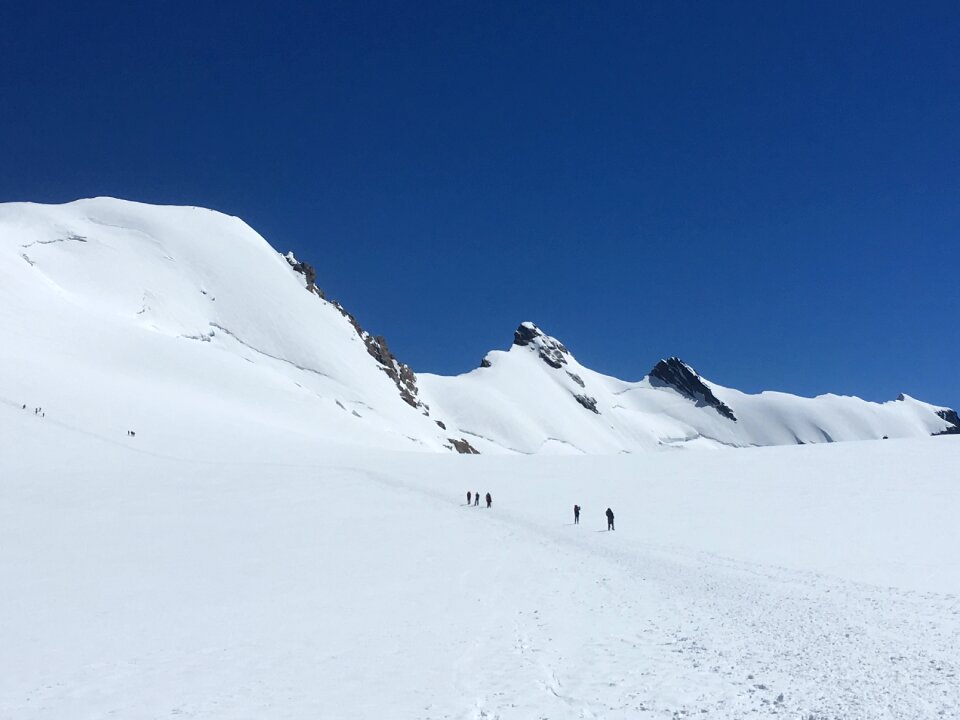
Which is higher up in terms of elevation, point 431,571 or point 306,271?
point 306,271

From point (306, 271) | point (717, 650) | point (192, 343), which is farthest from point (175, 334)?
point (717, 650)

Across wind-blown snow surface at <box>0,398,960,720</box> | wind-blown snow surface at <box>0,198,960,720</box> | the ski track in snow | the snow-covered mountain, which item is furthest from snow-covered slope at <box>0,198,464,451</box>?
the ski track in snow

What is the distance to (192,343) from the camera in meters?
72.2

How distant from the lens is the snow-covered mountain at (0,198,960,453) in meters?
48.8

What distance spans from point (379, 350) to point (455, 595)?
113714 millimetres

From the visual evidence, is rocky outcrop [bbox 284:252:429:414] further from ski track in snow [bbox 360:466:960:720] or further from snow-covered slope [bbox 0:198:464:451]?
ski track in snow [bbox 360:466:960:720]

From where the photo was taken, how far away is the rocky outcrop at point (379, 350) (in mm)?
122438

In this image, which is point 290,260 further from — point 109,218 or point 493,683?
point 493,683

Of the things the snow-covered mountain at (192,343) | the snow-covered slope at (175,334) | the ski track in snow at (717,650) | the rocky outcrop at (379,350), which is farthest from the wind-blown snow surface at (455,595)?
the rocky outcrop at (379,350)

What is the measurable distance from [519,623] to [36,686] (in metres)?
7.92

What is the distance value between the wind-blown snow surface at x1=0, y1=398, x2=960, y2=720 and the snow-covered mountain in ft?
51.6

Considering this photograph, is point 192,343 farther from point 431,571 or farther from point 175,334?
point 431,571

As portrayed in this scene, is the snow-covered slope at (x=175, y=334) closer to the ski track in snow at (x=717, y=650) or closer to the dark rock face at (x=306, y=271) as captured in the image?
the dark rock face at (x=306, y=271)

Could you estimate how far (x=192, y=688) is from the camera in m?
9.74
